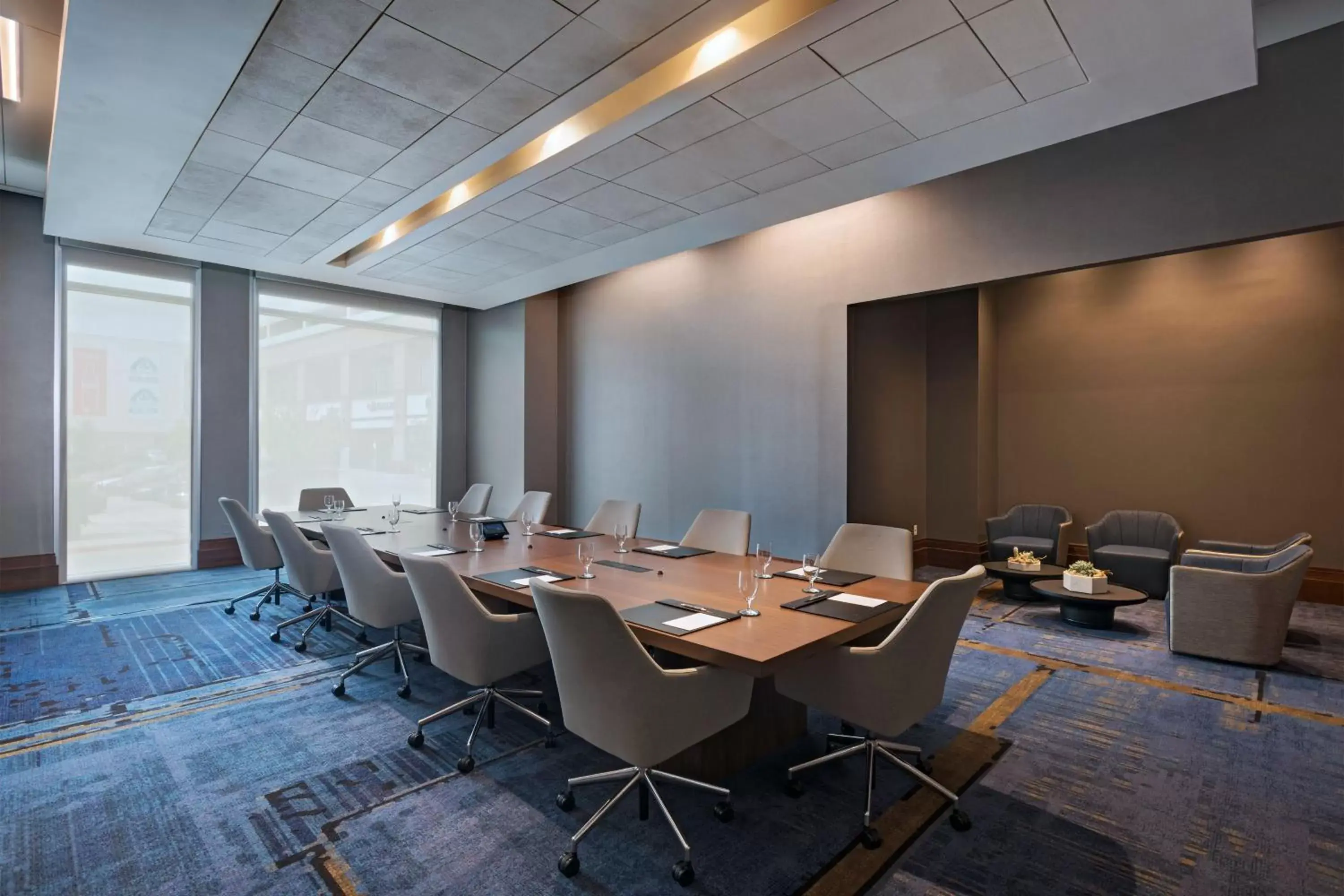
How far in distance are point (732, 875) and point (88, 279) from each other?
26.9 feet

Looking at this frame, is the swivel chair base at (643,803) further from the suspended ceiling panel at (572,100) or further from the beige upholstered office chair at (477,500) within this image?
the beige upholstered office chair at (477,500)

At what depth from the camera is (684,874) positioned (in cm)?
206

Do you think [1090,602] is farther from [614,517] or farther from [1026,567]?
[614,517]

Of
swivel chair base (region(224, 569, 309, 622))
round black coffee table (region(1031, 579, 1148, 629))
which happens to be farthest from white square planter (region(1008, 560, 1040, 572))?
swivel chair base (region(224, 569, 309, 622))

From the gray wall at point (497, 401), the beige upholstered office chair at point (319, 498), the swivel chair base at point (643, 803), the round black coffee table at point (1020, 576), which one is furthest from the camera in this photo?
the gray wall at point (497, 401)

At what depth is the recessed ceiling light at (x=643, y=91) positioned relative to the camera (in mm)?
3164

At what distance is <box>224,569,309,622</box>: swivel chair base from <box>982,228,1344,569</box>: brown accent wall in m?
7.51

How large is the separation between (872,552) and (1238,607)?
2.53 metres

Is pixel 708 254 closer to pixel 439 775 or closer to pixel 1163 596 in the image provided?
pixel 1163 596

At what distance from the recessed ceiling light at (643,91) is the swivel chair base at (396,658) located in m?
3.26

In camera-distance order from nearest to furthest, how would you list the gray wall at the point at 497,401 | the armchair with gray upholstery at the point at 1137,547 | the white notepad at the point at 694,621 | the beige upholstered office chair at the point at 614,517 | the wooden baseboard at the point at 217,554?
the white notepad at the point at 694,621, the beige upholstered office chair at the point at 614,517, the armchair with gray upholstery at the point at 1137,547, the wooden baseboard at the point at 217,554, the gray wall at the point at 497,401

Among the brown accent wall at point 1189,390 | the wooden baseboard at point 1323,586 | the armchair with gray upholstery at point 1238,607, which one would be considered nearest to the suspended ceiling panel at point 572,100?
the armchair with gray upholstery at point 1238,607

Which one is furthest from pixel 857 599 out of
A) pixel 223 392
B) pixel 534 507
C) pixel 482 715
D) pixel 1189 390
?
pixel 223 392

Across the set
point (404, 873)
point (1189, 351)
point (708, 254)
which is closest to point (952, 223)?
point (708, 254)
